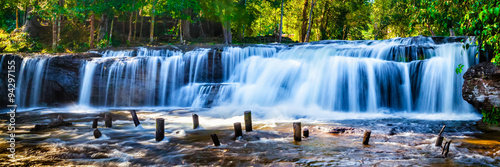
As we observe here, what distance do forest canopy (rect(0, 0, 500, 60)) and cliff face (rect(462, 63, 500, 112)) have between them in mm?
1796

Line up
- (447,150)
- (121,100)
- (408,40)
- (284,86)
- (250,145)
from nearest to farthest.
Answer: (447,150) < (250,145) < (284,86) < (121,100) < (408,40)

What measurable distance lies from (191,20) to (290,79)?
12.2m

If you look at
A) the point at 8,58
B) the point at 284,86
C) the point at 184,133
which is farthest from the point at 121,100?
the point at 184,133

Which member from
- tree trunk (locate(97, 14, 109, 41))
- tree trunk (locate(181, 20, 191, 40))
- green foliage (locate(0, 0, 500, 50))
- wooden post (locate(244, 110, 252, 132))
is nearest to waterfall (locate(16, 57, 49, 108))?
green foliage (locate(0, 0, 500, 50))

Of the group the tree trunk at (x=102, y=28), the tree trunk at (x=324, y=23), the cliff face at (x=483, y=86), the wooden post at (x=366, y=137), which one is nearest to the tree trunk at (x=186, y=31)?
the tree trunk at (x=102, y=28)

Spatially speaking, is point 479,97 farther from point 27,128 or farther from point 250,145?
point 27,128

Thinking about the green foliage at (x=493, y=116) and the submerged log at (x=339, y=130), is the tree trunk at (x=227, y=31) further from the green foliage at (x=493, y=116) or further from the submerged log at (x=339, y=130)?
the green foliage at (x=493, y=116)

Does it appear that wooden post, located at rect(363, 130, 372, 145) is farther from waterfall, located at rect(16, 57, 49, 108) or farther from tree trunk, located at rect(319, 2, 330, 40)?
tree trunk, located at rect(319, 2, 330, 40)

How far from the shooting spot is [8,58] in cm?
1912

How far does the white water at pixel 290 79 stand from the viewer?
1496 cm

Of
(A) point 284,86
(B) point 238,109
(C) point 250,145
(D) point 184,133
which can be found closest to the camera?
(C) point 250,145

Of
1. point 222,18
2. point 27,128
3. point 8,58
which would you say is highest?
point 222,18

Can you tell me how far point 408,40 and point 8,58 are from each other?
2101cm

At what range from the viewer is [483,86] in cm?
1126
